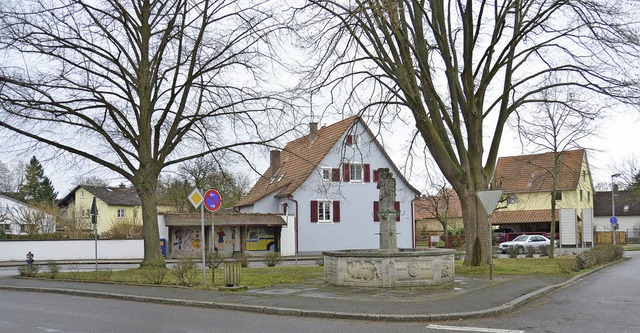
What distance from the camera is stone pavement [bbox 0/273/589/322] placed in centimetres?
1193

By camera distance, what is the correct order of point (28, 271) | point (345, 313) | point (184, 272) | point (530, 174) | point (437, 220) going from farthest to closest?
point (437, 220)
point (530, 174)
point (28, 271)
point (184, 272)
point (345, 313)

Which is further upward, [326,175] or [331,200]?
[326,175]

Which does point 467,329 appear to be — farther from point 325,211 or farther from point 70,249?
point 325,211

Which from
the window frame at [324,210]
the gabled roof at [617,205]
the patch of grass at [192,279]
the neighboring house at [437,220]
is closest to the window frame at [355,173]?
the window frame at [324,210]

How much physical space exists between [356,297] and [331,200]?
30856 millimetres

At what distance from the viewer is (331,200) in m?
45.1

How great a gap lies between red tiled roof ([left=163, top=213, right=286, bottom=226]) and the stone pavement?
869 inches

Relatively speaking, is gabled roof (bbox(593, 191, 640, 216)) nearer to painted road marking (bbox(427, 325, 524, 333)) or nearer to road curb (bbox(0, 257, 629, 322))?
road curb (bbox(0, 257, 629, 322))

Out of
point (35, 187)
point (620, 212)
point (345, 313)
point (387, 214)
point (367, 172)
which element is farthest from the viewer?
point (35, 187)


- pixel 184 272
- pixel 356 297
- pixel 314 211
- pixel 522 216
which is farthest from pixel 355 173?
pixel 356 297

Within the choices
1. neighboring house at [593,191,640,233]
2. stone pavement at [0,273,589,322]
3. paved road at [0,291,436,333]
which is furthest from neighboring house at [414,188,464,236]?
paved road at [0,291,436,333]

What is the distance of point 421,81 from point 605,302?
35.1 ft

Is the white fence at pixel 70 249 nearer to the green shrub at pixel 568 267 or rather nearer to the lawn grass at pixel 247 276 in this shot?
the lawn grass at pixel 247 276

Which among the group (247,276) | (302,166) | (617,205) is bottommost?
(247,276)
